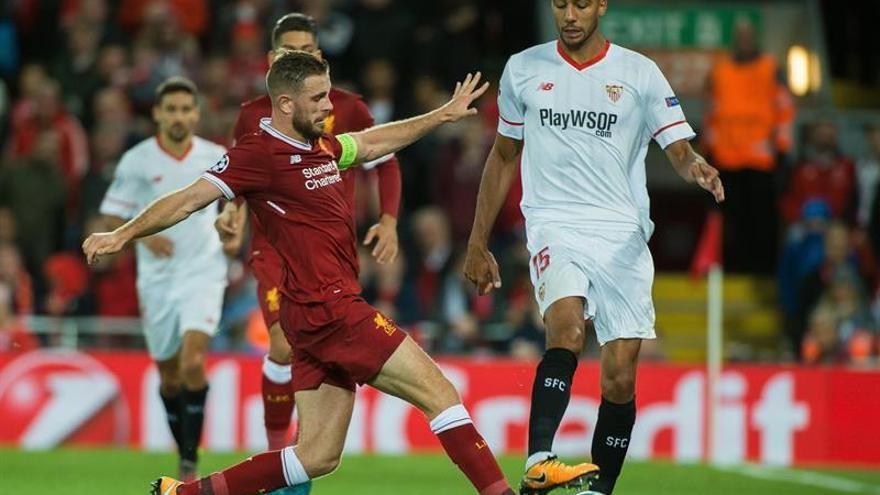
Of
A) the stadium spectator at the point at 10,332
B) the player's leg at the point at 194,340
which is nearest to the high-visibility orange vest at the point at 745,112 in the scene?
the stadium spectator at the point at 10,332

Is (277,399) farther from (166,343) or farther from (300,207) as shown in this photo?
(300,207)

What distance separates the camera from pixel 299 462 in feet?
28.8

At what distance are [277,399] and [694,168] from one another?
10.0 feet

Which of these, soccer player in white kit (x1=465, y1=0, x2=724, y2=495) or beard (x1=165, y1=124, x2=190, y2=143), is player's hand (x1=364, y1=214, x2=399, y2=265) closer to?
soccer player in white kit (x1=465, y1=0, x2=724, y2=495)

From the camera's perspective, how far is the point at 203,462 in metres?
14.4

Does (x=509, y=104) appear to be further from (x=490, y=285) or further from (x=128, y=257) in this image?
(x=128, y=257)

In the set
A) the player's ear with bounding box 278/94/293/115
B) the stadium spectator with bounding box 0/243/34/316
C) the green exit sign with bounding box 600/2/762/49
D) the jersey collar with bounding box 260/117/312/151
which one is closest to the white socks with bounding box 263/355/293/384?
the jersey collar with bounding box 260/117/312/151

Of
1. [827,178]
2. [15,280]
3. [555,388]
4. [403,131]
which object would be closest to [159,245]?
[403,131]

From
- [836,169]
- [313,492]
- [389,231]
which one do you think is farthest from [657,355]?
[389,231]

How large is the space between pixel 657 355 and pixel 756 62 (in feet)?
10.2

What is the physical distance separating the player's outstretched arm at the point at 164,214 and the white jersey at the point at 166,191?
361cm

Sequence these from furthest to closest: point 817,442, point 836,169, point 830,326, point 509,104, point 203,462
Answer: point 836,169
point 830,326
point 817,442
point 203,462
point 509,104

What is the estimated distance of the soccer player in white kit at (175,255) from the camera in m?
11.9

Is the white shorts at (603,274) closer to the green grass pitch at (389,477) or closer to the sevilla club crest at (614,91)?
the sevilla club crest at (614,91)
